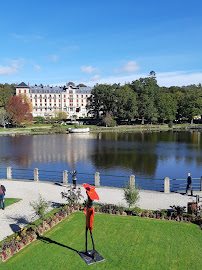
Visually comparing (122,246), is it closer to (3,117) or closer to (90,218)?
(90,218)

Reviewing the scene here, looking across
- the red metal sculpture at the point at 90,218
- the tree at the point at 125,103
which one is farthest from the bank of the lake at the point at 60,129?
the red metal sculpture at the point at 90,218

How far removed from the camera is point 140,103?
378 feet

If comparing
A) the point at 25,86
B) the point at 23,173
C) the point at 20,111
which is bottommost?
the point at 23,173

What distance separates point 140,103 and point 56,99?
188 ft

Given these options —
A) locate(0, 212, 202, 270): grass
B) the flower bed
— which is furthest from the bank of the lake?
locate(0, 212, 202, 270): grass

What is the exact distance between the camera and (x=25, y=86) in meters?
149

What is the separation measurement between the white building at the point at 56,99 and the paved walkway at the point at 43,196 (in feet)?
434

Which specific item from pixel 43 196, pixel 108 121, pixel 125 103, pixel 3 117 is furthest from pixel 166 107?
pixel 43 196

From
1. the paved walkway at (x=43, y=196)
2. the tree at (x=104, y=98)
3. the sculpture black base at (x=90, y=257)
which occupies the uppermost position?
the tree at (x=104, y=98)

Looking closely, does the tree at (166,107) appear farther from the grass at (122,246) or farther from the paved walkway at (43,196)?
the grass at (122,246)

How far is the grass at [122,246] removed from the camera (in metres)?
10.4

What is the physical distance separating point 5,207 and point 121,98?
9515 centimetres

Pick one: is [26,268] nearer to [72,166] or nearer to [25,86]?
[72,166]

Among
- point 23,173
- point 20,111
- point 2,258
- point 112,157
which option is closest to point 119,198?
point 2,258
